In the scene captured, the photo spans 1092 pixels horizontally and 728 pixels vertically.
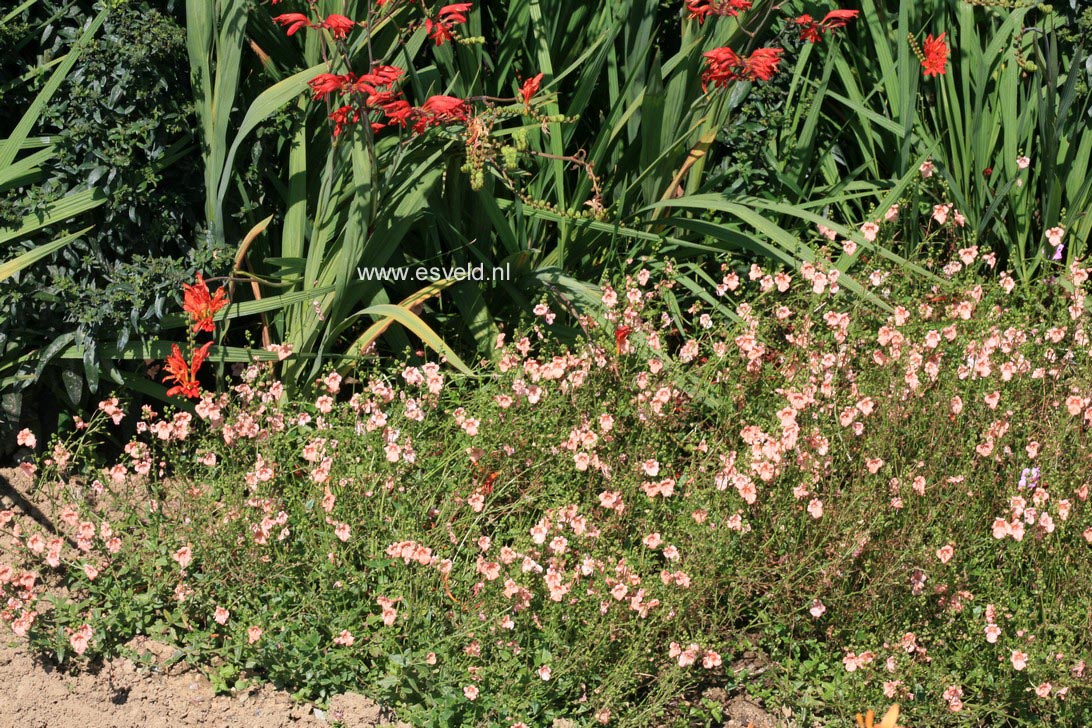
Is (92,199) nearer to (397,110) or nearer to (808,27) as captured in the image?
(397,110)

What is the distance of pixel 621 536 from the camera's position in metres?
3.19

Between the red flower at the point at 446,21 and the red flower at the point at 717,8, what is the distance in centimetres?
76

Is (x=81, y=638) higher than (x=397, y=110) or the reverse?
the reverse

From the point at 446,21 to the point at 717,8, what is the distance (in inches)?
34.7

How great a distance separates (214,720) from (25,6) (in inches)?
81.9

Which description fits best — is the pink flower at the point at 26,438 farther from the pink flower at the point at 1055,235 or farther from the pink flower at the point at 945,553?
the pink flower at the point at 1055,235

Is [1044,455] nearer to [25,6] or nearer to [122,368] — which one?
[122,368]

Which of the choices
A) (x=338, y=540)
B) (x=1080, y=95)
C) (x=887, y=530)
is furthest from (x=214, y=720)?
(x=1080, y=95)

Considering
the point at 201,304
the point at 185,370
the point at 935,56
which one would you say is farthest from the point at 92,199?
the point at 935,56

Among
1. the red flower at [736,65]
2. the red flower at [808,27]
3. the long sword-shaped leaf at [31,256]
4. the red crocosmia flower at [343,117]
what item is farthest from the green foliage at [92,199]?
the red flower at [808,27]

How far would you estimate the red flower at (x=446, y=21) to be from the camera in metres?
3.28

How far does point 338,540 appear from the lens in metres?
3.03

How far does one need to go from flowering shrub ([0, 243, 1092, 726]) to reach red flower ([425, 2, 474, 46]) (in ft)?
2.98

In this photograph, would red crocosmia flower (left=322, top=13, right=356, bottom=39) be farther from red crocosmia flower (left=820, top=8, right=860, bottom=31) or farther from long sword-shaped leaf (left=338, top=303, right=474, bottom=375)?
red crocosmia flower (left=820, top=8, right=860, bottom=31)
